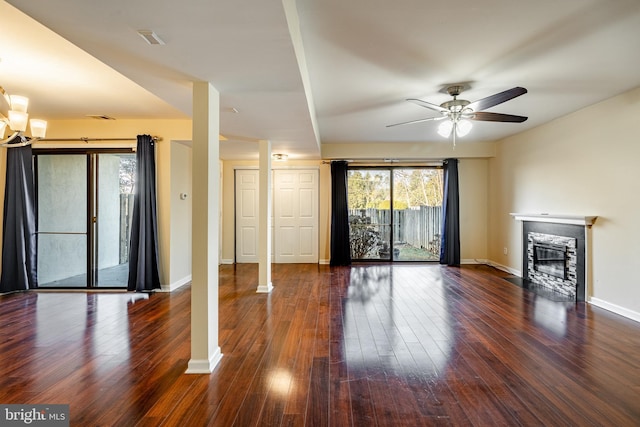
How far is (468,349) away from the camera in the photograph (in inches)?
110

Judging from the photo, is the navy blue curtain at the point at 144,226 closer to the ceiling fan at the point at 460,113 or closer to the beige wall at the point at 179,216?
the beige wall at the point at 179,216

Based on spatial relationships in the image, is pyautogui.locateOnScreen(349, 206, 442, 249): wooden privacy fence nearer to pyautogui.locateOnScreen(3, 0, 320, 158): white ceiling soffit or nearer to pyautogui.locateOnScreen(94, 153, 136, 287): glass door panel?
pyautogui.locateOnScreen(3, 0, 320, 158): white ceiling soffit

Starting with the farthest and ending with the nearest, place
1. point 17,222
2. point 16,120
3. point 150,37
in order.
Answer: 1. point 17,222
2. point 16,120
3. point 150,37

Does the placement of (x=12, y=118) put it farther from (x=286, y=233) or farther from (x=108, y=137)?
(x=286, y=233)

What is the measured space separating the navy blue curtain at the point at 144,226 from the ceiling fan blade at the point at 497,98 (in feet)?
14.4

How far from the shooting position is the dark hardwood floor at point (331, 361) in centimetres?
196

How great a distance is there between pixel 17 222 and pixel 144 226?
6.02 ft

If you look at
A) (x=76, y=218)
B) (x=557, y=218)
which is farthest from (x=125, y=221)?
(x=557, y=218)

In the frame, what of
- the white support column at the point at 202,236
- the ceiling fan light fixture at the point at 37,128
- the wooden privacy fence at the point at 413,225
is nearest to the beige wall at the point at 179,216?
the ceiling fan light fixture at the point at 37,128

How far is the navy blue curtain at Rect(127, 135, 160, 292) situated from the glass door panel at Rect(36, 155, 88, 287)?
0.90m

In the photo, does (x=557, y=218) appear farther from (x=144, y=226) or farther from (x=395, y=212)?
(x=144, y=226)

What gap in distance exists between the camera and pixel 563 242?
4609 millimetres

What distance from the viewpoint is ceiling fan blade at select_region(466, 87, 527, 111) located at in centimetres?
274

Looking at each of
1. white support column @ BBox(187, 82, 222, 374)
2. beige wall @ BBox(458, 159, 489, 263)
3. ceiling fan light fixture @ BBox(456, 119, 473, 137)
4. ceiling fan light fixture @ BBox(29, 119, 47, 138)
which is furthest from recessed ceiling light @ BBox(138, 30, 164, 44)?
beige wall @ BBox(458, 159, 489, 263)
